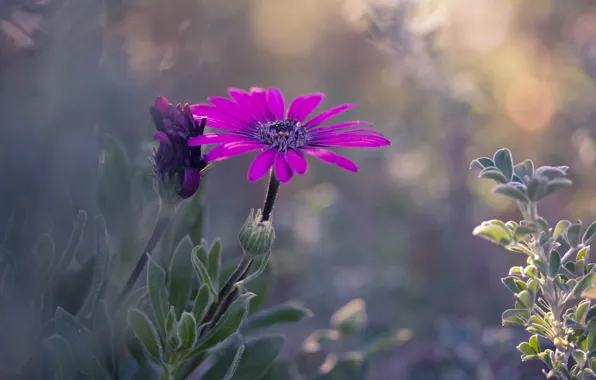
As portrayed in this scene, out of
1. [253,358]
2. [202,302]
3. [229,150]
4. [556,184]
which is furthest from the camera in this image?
[253,358]

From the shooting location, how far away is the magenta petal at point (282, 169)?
1113mm

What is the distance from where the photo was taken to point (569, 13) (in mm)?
3070

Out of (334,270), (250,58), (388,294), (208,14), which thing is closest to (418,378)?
(388,294)

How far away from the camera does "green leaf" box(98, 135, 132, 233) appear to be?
1590mm

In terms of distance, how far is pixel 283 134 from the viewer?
1406 millimetres

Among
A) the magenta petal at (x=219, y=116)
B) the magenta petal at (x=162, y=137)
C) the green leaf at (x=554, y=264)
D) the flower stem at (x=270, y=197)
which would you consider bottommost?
the green leaf at (x=554, y=264)

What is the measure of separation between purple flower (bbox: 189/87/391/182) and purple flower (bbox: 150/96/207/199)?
39mm

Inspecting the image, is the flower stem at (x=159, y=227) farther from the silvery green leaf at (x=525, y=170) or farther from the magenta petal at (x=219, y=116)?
the silvery green leaf at (x=525, y=170)

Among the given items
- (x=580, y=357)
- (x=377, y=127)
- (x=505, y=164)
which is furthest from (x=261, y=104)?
(x=377, y=127)

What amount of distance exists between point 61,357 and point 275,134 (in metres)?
0.62

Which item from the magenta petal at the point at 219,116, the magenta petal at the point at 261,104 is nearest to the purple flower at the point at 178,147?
the magenta petal at the point at 219,116

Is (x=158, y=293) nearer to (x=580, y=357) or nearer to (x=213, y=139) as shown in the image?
(x=213, y=139)

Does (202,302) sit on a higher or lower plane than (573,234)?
lower

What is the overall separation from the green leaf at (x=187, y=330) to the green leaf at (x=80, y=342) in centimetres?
24
